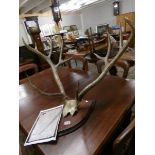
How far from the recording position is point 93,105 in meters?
0.96

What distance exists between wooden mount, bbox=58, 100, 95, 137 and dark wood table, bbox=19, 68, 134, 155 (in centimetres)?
2

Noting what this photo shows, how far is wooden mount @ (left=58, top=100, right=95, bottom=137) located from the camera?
2.55 feet

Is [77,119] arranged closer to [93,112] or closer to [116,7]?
[93,112]

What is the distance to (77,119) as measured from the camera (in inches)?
32.8

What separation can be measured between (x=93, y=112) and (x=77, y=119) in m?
0.12

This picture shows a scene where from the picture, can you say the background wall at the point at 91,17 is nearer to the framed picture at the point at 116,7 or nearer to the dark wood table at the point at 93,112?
the framed picture at the point at 116,7

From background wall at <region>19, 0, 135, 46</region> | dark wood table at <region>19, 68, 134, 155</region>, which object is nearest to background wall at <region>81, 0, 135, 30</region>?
background wall at <region>19, 0, 135, 46</region>

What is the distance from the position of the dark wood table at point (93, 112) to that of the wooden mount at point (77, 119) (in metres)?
0.02

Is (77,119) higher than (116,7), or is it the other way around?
(116,7)

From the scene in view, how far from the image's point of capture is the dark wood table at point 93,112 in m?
0.70

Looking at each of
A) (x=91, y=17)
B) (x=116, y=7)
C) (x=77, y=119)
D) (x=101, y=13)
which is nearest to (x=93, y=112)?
(x=77, y=119)
